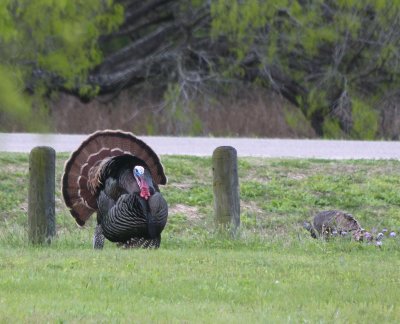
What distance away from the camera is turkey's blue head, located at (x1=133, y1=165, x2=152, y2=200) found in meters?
9.11

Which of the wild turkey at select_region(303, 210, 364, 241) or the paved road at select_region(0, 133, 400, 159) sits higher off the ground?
the paved road at select_region(0, 133, 400, 159)

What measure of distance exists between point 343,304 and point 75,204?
12.4 ft

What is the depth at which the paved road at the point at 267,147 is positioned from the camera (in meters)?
16.2

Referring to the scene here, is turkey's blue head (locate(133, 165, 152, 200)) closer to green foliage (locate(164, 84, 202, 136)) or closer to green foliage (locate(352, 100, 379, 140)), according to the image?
green foliage (locate(164, 84, 202, 136))

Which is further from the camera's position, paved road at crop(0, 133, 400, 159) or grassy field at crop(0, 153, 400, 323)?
paved road at crop(0, 133, 400, 159)

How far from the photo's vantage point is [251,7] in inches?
931

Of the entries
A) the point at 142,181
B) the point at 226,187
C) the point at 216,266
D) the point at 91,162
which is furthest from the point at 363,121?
the point at 216,266

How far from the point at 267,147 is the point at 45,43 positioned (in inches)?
179

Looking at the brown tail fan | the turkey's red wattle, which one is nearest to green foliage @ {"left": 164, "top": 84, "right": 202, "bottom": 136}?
the brown tail fan

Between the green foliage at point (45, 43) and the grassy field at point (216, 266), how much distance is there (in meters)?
1.30

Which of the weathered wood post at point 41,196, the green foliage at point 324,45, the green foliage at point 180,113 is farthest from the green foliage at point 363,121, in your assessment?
the weathered wood post at point 41,196

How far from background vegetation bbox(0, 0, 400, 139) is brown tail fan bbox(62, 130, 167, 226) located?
40.4 feet

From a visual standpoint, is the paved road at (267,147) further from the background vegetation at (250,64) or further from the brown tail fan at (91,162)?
the brown tail fan at (91,162)

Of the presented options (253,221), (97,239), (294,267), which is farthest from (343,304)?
(253,221)
